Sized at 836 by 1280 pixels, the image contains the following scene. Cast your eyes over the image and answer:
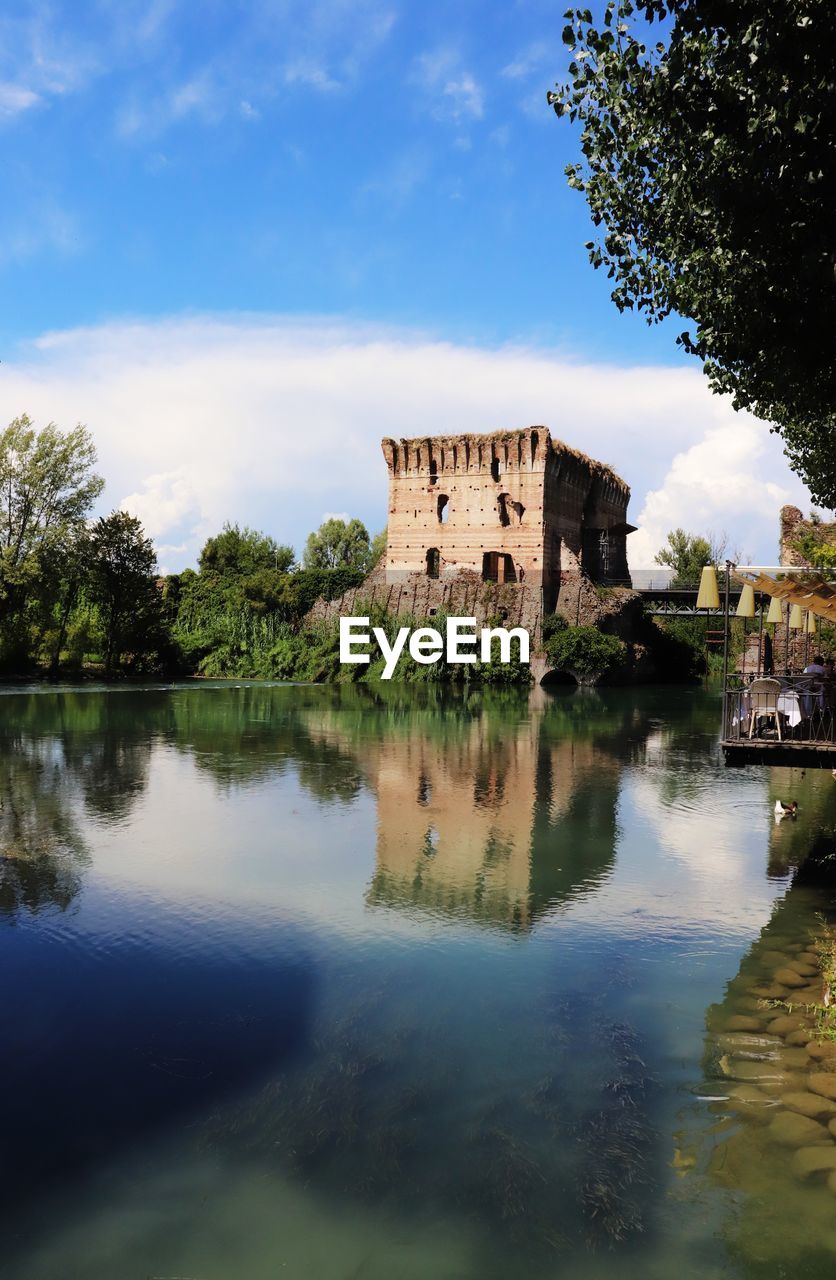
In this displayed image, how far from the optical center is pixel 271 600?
4462cm

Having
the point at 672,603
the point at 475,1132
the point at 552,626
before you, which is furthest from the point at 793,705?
the point at 672,603

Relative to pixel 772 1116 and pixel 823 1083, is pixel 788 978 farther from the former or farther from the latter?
pixel 772 1116

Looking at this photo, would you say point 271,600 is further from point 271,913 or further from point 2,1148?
point 2,1148

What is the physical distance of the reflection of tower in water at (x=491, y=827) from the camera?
9711 mm

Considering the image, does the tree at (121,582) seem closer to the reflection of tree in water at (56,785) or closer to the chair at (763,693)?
the reflection of tree in water at (56,785)

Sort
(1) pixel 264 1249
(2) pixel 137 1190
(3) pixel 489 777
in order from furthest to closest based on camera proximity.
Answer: (3) pixel 489 777 → (2) pixel 137 1190 → (1) pixel 264 1249

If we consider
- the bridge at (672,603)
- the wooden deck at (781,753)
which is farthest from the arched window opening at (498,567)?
the wooden deck at (781,753)

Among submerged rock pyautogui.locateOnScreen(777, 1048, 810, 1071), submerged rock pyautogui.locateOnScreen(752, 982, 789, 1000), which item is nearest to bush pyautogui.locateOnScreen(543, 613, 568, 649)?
submerged rock pyautogui.locateOnScreen(752, 982, 789, 1000)

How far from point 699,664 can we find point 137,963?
4237 cm

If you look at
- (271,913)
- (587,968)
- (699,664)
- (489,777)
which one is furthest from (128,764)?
(699,664)

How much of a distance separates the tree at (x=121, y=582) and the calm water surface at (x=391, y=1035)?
24.8 m

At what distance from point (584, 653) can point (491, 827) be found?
26697 millimetres

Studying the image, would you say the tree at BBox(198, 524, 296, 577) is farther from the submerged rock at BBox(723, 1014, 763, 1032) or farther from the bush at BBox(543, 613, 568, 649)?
the submerged rock at BBox(723, 1014, 763, 1032)

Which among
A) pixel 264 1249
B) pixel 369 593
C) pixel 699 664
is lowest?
pixel 264 1249
